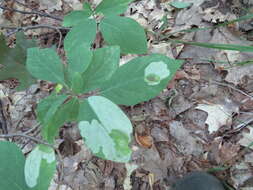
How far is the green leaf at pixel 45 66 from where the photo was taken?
0.74 meters

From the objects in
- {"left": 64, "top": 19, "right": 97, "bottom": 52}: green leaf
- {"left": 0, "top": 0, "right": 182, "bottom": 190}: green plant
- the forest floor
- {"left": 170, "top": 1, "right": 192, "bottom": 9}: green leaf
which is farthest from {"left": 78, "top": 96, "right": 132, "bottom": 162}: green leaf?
{"left": 170, "top": 1, "right": 192, "bottom": 9}: green leaf

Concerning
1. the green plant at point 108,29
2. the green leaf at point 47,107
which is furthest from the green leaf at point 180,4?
the green leaf at point 47,107

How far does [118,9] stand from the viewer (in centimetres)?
92

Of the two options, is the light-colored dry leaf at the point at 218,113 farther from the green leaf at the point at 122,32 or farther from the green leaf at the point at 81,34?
the green leaf at the point at 81,34

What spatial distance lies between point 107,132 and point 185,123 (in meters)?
1.00

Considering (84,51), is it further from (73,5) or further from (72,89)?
(73,5)

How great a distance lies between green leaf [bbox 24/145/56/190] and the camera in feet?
2.04

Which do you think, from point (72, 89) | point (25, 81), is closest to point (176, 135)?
point (25, 81)

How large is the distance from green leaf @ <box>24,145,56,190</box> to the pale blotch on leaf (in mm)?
277

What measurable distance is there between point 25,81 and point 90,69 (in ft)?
2.84

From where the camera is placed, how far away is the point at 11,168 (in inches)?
25.5

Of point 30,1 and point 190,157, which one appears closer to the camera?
point 190,157

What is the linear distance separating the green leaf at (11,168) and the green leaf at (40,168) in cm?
2

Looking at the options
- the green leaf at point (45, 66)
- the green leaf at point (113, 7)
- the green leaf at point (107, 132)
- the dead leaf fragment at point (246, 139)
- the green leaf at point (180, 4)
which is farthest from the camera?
the green leaf at point (180, 4)
